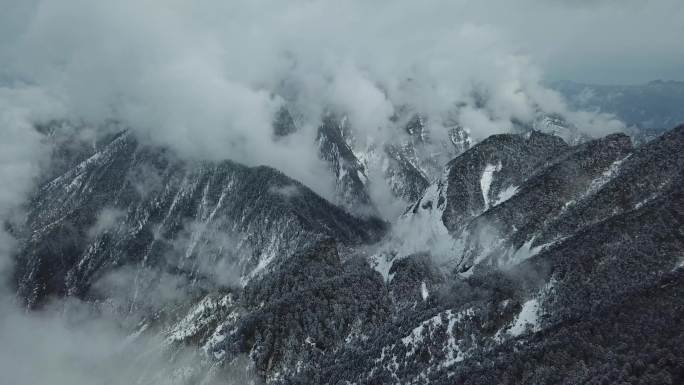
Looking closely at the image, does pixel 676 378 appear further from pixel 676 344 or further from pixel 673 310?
pixel 673 310

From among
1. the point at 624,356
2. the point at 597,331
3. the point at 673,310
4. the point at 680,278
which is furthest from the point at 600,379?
the point at 680,278

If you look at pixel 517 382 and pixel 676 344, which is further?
pixel 517 382

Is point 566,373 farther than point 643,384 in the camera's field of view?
Yes

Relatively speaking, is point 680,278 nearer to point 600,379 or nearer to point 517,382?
point 600,379

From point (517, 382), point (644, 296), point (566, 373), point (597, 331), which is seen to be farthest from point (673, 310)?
point (517, 382)

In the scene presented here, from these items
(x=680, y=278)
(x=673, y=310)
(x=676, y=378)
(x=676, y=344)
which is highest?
(x=680, y=278)

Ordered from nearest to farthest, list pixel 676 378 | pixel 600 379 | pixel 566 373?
1. pixel 676 378
2. pixel 600 379
3. pixel 566 373

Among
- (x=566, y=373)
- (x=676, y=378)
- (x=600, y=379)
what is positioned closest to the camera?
(x=676, y=378)

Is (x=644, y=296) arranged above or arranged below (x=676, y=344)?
above

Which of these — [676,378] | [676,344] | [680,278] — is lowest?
[676,378]
